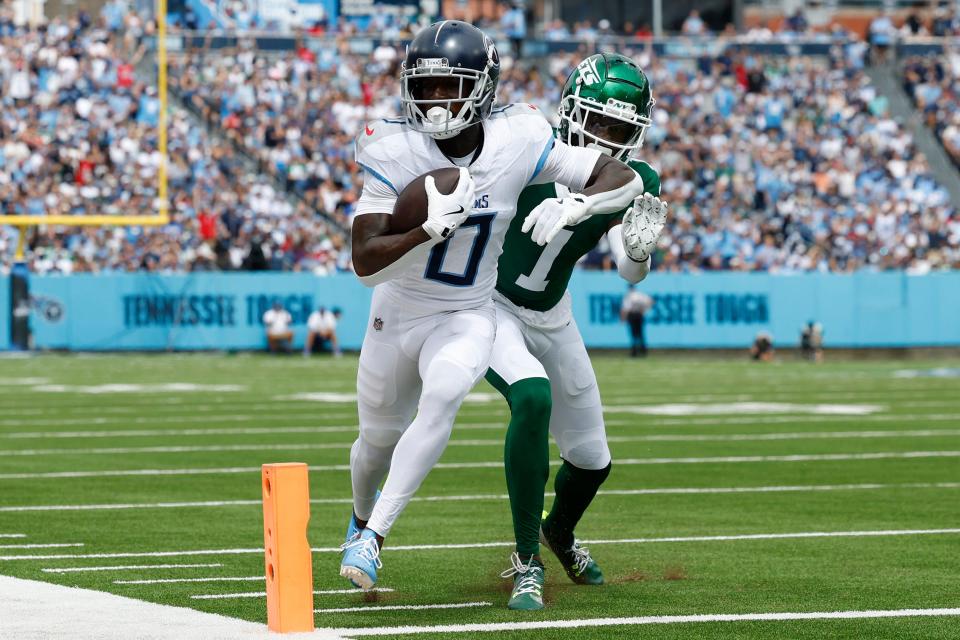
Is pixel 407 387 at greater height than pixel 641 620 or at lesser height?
greater

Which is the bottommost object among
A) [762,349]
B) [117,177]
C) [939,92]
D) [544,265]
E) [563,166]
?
[762,349]

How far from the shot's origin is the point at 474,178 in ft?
17.6

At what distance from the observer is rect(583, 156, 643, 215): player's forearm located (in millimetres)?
5395

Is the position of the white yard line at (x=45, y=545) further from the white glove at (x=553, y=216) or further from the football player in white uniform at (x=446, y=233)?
the white glove at (x=553, y=216)

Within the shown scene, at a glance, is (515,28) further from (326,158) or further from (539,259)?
(539,259)

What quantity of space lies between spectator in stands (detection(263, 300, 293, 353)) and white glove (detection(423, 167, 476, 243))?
20.1m

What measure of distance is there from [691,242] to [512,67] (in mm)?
5267

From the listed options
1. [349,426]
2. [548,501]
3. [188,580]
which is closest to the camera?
[188,580]

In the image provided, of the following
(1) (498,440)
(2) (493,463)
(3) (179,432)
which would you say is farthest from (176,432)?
(2) (493,463)

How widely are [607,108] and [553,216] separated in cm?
98

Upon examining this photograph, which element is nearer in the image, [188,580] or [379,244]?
[379,244]

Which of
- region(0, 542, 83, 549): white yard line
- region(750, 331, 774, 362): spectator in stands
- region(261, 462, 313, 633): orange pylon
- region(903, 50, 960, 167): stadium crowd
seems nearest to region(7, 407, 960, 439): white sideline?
region(0, 542, 83, 549): white yard line

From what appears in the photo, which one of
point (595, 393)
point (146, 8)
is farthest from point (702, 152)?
point (595, 393)

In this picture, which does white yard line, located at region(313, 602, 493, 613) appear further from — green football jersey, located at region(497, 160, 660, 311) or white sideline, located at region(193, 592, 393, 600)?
green football jersey, located at region(497, 160, 660, 311)
